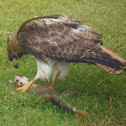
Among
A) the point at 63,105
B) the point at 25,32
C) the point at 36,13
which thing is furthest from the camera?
the point at 36,13

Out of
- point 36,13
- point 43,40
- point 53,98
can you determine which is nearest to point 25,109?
point 53,98

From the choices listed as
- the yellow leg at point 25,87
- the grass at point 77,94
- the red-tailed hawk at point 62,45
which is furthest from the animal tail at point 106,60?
the yellow leg at point 25,87

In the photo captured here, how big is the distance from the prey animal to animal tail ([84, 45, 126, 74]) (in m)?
0.73

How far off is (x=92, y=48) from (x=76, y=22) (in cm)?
66

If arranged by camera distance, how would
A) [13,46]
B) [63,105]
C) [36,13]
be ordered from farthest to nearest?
[36,13], [13,46], [63,105]

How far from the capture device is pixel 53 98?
4.49 m

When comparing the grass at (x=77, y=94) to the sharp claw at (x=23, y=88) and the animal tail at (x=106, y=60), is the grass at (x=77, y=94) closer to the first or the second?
the sharp claw at (x=23, y=88)

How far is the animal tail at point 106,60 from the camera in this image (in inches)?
168

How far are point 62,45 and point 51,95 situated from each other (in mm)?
792

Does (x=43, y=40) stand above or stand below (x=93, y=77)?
above

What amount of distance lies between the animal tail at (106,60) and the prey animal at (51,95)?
0.73 m

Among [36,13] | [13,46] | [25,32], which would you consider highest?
[25,32]

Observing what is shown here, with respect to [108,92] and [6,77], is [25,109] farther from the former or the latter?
[108,92]

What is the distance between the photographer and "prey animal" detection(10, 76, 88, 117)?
14.2 ft
